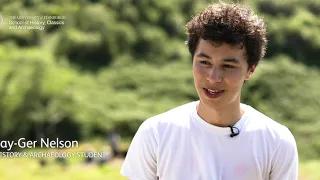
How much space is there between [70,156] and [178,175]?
1397 millimetres

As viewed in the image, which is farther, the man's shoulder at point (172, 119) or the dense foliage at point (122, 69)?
the dense foliage at point (122, 69)

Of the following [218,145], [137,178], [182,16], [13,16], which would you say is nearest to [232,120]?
[218,145]

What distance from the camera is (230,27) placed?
772mm

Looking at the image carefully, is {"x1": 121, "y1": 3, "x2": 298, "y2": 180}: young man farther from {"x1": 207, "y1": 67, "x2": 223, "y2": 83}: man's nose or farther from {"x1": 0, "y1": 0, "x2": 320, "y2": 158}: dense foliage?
{"x1": 0, "y1": 0, "x2": 320, "y2": 158}: dense foliage

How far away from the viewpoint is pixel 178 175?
779mm

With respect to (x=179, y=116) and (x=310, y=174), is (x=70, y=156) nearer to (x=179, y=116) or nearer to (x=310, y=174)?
(x=310, y=174)

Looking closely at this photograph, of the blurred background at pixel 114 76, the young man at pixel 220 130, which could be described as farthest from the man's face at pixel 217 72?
the blurred background at pixel 114 76

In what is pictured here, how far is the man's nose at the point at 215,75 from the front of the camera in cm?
77

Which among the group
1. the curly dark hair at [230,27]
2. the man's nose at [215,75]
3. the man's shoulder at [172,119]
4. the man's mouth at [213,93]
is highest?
the curly dark hair at [230,27]

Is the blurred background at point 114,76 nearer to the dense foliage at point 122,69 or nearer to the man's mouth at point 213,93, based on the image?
the dense foliage at point 122,69

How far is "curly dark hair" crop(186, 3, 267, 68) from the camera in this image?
0.77m

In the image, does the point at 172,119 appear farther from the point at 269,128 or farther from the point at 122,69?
A: the point at 122,69

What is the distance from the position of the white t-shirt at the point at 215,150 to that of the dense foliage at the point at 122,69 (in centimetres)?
145

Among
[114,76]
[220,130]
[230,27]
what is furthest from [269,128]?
[114,76]
